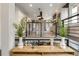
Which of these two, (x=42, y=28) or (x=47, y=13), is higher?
(x=47, y=13)

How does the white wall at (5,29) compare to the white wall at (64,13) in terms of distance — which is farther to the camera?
the white wall at (64,13)

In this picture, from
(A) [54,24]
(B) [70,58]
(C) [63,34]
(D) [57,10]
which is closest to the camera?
(B) [70,58]

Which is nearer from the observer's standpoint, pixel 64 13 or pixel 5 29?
pixel 5 29

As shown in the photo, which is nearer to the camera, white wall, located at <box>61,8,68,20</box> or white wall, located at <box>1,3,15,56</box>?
white wall, located at <box>1,3,15,56</box>

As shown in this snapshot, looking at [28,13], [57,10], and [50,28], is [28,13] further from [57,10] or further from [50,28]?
[50,28]

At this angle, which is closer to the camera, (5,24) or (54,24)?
(5,24)

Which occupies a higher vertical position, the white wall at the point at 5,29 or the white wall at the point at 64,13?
the white wall at the point at 64,13

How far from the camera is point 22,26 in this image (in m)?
4.18

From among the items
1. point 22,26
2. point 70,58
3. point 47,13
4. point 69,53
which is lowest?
point 69,53

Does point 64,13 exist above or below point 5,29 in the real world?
above

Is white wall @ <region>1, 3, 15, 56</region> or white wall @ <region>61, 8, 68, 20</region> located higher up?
white wall @ <region>61, 8, 68, 20</region>

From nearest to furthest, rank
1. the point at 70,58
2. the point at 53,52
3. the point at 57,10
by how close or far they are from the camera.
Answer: the point at 70,58 → the point at 53,52 → the point at 57,10

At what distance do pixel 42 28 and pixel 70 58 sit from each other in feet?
19.4

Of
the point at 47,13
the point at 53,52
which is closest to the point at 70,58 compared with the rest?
the point at 53,52
